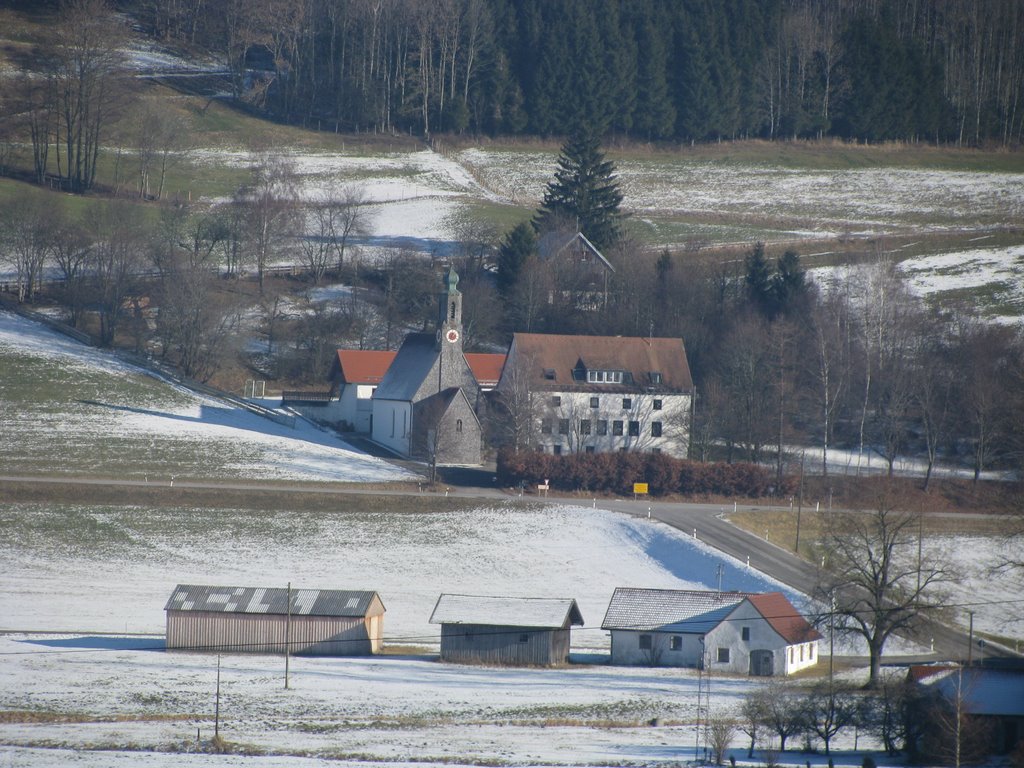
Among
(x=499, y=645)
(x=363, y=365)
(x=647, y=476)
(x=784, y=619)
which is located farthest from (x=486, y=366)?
(x=784, y=619)

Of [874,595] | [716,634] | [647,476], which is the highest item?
[647,476]

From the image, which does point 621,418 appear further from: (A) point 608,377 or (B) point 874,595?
(B) point 874,595

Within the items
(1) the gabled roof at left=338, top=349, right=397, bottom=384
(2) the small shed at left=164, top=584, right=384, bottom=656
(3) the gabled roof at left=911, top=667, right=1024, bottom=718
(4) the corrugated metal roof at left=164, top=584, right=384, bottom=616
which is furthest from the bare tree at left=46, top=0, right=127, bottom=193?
(3) the gabled roof at left=911, top=667, right=1024, bottom=718

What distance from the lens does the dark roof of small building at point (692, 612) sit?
45.1 m

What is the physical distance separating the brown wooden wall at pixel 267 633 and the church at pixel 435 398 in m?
24.6

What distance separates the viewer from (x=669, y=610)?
46.1 m

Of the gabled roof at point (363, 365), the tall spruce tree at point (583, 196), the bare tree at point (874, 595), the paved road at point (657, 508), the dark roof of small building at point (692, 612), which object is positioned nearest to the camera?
the bare tree at point (874, 595)

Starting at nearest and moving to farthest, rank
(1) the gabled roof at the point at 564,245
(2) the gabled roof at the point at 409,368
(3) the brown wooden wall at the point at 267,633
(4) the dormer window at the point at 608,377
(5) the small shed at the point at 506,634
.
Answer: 1. (5) the small shed at the point at 506,634
2. (3) the brown wooden wall at the point at 267,633
3. (2) the gabled roof at the point at 409,368
4. (4) the dormer window at the point at 608,377
5. (1) the gabled roof at the point at 564,245

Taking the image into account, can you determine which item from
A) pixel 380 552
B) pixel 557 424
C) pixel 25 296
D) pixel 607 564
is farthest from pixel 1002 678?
pixel 25 296

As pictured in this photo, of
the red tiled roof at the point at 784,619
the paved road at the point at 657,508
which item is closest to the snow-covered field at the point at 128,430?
the paved road at the point at 657,508

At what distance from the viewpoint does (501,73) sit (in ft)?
445

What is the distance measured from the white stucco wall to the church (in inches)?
174

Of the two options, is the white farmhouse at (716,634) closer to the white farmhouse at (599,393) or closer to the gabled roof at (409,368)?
the white farmhouse at (599,393)

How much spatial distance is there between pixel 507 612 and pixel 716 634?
22.8 feet
